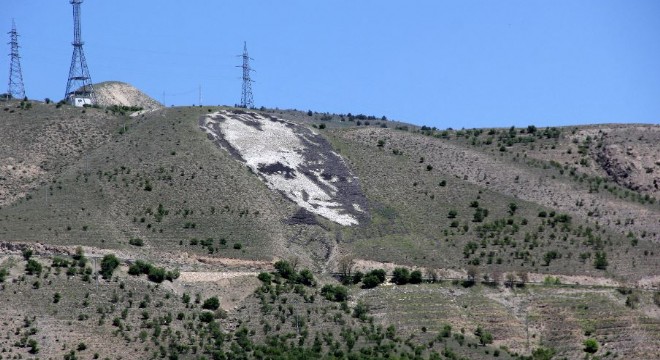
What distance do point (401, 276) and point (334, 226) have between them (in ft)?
43.6

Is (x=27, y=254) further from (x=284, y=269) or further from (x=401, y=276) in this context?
(x=401, y=276)

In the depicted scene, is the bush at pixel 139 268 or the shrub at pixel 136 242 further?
the shrub at pixel 136 242

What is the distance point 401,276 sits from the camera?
110 m

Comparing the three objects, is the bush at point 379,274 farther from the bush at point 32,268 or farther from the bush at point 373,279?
the bush at point 32,268

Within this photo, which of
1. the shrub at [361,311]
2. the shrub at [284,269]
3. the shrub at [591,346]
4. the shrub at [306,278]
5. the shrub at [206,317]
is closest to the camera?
the shrub at [591,346]

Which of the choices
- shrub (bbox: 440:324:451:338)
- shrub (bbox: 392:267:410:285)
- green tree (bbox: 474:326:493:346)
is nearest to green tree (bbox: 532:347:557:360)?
green tree (bbox: 474:326:493:346)

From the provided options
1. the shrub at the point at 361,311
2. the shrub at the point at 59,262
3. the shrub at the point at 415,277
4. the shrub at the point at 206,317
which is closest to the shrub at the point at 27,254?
the shrub at the point at 59,262

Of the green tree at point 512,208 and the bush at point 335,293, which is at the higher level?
the green tree at point 512,208

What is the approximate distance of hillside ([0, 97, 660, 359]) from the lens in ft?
328

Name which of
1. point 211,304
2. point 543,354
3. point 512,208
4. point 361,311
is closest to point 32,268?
point 211,304

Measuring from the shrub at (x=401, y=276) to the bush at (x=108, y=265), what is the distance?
19.1 m

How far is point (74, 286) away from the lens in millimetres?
100688

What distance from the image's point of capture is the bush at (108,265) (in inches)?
4060

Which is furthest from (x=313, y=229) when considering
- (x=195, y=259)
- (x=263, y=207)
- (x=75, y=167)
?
(x=75, y=167)
